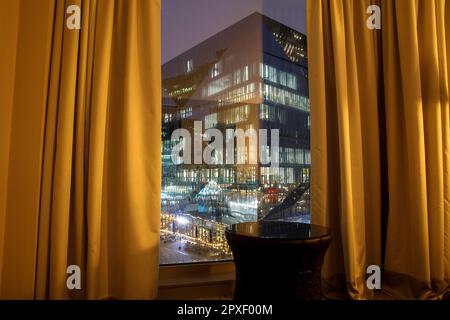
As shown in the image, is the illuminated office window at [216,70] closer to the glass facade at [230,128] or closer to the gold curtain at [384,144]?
the glass facade at [230,128]

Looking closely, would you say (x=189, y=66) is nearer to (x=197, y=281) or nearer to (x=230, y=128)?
(x=230, y=128)

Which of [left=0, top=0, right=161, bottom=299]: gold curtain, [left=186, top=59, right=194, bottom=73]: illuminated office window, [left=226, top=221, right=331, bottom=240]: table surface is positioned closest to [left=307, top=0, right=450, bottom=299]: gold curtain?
[left=226, top=221, right=331, bottom=240]: table surface

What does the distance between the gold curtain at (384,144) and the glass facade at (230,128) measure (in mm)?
334

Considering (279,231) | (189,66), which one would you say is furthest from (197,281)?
(189,66)

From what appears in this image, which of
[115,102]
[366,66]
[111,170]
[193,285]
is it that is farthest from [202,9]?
[193,285]

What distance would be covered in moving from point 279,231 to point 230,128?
871 mm

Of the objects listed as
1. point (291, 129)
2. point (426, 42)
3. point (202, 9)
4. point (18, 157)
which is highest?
point (202, 9)

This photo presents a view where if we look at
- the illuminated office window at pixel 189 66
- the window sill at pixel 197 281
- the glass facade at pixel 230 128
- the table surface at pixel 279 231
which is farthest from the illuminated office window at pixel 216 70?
the window sill at pixel 197 281

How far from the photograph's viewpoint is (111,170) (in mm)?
1576

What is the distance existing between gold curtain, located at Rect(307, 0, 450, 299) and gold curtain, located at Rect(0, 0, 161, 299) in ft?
3.16

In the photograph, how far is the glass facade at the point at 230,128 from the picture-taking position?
1966 millimetres

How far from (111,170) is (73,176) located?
173 millimetres

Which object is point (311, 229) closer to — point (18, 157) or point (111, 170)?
point (111, 170)

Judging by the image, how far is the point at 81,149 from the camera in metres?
1.48
